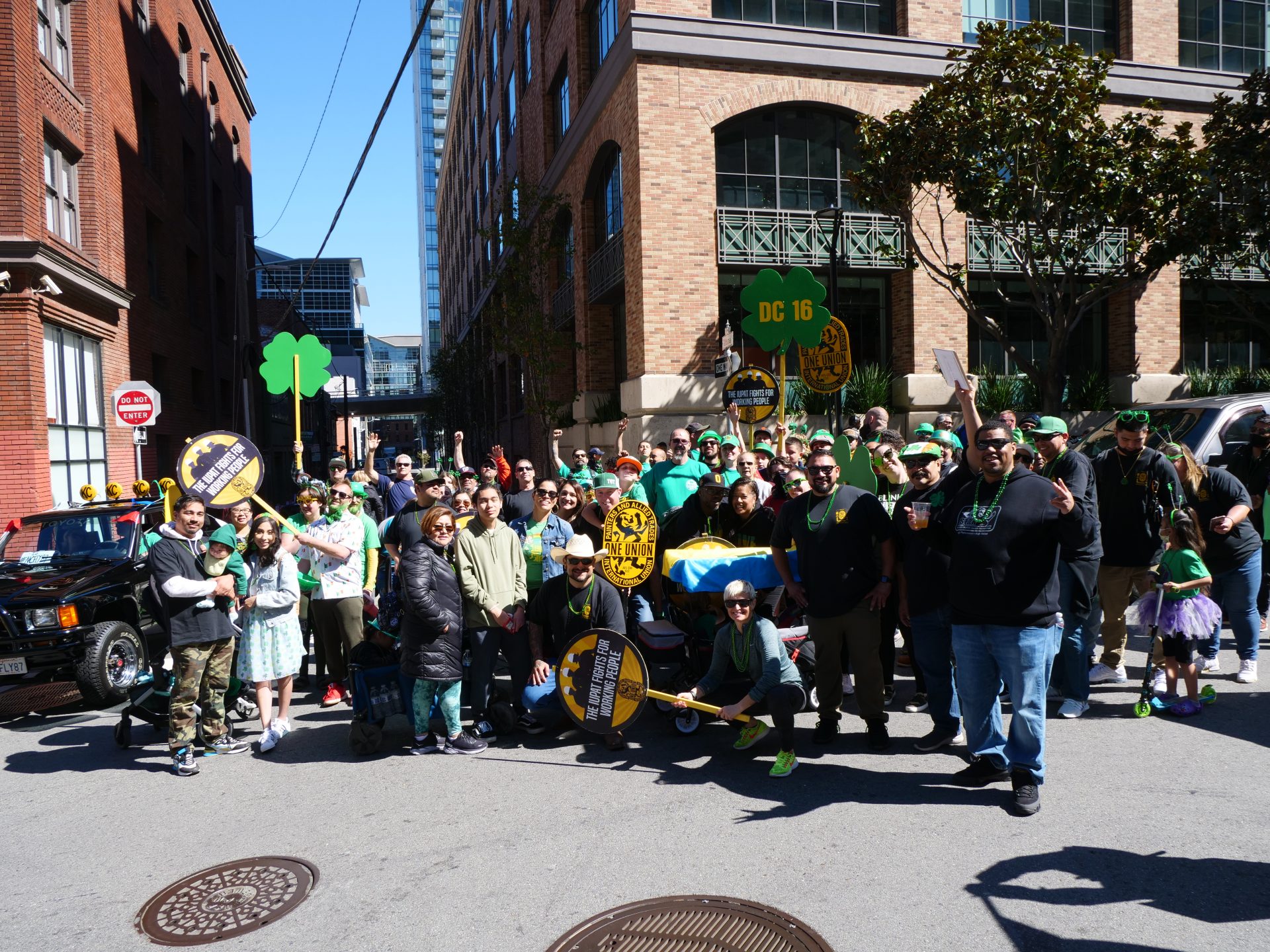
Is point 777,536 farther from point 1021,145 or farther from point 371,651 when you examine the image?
point 1021,145

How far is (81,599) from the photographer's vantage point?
777cm

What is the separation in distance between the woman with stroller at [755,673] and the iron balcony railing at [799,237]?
13.7m

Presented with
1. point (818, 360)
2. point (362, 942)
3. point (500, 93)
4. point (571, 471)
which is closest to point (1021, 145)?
point (818, 360)

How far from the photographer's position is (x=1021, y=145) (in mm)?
14070

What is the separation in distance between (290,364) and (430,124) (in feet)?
501

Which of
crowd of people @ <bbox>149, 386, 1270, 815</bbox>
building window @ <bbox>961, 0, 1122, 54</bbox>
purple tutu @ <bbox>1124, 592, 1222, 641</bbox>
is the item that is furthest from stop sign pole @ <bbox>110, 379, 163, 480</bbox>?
building window @ <bbox>961, 0, 1122, 54</bbox>

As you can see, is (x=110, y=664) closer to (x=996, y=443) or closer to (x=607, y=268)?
(x=996, y=443)

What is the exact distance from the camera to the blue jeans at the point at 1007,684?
4852 mm

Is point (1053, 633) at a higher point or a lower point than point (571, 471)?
lower

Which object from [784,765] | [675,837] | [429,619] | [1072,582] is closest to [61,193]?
[429,619]

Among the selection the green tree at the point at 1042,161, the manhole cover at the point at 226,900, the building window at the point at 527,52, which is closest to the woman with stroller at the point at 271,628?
the manhole cover at the point at 226,900

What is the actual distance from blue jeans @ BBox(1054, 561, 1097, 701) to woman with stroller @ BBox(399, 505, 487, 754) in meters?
4.23

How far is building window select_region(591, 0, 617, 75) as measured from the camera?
19750mm

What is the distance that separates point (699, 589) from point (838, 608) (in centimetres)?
112
